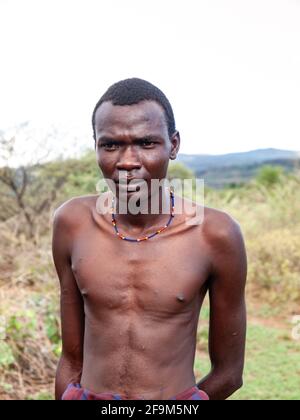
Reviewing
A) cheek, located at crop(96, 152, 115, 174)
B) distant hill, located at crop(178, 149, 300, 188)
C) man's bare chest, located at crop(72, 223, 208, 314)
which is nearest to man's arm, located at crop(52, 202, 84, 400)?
man's bare chest, located at crop(72, 223, 208, 314)

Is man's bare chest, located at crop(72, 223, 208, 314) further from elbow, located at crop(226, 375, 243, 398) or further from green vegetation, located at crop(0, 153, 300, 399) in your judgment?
green vegetation, located at crop(0, 153, 300, 399)

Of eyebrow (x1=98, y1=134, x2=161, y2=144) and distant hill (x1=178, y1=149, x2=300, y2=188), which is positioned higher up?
eyebrow (x1=98, y1=134, x2=161, y2=144)

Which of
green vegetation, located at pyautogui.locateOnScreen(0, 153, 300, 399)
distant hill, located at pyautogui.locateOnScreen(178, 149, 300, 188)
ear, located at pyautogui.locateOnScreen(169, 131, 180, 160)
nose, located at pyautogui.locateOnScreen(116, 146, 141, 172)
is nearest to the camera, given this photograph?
nose, located at pyautogui.locateOnScreen(116, 146, 141, 172)

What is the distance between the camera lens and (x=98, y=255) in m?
1.52

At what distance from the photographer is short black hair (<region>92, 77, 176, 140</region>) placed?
4.68 ft

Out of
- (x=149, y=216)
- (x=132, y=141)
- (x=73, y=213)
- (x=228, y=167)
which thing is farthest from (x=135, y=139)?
(x=228, y=167)

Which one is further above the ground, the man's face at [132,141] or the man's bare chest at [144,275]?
the man's face at [132,141]

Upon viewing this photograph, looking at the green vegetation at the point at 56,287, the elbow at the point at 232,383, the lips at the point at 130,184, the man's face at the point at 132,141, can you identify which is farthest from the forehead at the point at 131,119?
the green vegetation at the point at 56,287

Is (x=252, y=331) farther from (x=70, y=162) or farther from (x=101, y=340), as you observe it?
(x=101, y=340)

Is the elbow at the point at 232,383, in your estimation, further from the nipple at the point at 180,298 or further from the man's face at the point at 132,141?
the man's face at the point at 132,141

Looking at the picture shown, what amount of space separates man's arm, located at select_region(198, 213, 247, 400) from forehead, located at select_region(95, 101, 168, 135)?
0.34 m

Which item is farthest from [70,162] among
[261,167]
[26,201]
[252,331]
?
[261,167]

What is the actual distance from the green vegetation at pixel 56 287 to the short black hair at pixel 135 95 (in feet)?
8.51

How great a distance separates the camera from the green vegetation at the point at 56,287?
3.80m
